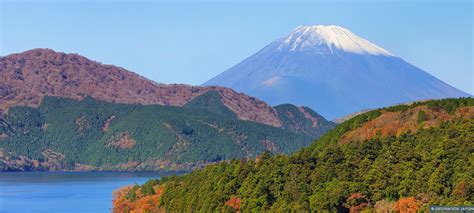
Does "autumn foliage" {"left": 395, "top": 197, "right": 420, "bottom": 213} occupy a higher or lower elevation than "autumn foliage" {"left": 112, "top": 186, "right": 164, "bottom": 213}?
lower

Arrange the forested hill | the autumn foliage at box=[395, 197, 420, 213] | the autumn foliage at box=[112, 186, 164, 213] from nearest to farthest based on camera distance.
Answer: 1. the autumn foliage at box=[395, 197, 420, 213]
2. the forested hill
3. the autumn foliage at box=[112, 186, 164, 213]

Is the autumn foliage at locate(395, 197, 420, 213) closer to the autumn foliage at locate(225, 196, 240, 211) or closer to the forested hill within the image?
the forested hill

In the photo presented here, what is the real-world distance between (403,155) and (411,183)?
27.5 ft

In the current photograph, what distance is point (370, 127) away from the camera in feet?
408

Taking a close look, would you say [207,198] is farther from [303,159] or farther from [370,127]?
[370,127]

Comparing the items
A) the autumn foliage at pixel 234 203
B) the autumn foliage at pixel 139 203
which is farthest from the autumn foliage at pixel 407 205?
the autumn foliage at pixel 139 203

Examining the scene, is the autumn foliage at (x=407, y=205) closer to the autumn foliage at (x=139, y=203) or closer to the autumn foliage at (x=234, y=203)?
the autumn foliage at (x=234, y=203)

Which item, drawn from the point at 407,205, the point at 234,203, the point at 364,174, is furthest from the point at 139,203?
the point at 407,205

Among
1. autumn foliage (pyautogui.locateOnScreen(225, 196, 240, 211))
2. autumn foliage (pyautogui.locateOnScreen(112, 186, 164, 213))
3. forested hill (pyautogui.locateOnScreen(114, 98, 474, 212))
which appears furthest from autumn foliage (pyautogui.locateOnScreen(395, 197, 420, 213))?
autumn foliage (pyautogui.locateOnScreen(112, 186, 164, 213))

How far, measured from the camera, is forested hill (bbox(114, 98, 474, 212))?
86500mm

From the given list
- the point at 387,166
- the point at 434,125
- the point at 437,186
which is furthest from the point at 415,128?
the point at 437,186

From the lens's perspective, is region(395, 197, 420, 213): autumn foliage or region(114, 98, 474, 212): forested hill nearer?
region(395, 197, 420, 213): autumn foliage

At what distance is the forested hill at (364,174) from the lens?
86.5 meters

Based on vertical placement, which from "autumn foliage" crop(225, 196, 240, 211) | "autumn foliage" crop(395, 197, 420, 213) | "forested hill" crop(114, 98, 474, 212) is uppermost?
"forested hill" crop(114, 98, 474, 212)
